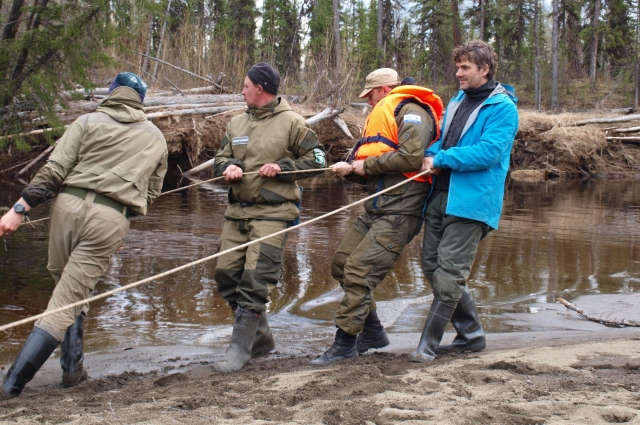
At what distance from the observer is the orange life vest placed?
4898 millimetres

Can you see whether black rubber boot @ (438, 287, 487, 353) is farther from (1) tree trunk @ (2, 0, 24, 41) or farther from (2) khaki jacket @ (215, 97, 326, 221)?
(1) tree trunk @ (2, 0, 24, 41)

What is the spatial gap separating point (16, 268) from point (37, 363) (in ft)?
15.3

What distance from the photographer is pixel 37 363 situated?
3.94 m

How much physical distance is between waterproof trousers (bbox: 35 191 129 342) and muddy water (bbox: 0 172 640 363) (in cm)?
131

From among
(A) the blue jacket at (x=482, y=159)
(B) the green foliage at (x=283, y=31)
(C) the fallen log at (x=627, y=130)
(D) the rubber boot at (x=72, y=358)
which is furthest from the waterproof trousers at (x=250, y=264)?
(B) the green foliage at (x=283, y=31)

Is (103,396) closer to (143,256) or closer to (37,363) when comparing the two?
(37,363)

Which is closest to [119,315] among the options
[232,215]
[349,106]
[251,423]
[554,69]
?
[232,215]

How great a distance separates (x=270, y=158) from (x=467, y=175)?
1425mm

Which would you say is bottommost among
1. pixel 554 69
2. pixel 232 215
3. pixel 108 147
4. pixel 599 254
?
pixel 599 254

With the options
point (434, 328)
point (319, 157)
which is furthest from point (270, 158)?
point (434, 328)

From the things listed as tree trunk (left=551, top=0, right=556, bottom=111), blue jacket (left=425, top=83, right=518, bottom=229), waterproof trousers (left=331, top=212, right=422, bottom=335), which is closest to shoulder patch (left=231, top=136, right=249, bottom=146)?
waterproof trousers (left=331, top=212, right=422, bottom=335)

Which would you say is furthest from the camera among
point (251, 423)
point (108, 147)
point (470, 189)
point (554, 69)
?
point (554, 69)

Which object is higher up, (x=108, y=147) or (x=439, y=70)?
(x=439, y=70)

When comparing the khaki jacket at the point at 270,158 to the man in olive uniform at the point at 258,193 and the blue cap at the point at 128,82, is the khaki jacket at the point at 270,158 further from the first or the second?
the blue cap at the point at 128,82
